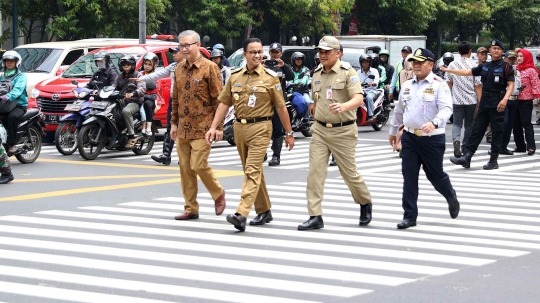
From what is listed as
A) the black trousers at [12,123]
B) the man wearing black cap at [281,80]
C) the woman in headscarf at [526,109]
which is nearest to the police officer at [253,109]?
the man wearing black cap at [281,80]

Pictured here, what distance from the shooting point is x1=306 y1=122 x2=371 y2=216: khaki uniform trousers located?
980 cm

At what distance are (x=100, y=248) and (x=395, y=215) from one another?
10.9 feet

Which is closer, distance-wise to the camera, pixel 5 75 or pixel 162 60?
pixel 5 75

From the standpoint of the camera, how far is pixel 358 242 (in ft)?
30.2

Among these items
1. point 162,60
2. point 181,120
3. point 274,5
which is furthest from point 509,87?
point 274,5

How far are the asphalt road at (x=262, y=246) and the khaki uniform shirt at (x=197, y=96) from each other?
0.90 metres

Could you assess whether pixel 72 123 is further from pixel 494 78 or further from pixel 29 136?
pixel 494 78

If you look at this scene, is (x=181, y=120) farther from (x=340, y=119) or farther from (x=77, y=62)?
(x=77, y=62)

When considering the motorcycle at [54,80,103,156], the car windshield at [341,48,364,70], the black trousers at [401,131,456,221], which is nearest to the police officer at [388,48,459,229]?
the black trousers at [401,131,456,221]

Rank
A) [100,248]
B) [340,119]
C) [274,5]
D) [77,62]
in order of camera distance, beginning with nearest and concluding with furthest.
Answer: [100,248]
[340,119]
[77,62]
[274,5]

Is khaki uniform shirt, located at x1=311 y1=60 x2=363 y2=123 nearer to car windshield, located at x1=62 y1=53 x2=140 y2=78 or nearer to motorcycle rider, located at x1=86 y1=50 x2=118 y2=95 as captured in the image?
motorcycle rider, located at x1=86 y1=50 x2=118 y2=95

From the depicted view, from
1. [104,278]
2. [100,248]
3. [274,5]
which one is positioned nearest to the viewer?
[104,278]

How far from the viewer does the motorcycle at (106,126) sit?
1648 cm

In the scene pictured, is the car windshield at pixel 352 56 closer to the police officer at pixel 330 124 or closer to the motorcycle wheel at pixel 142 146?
the motorcycle wheel at pixel 142 146
